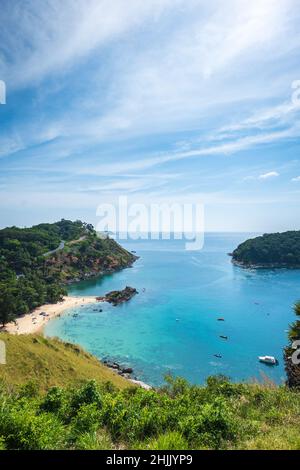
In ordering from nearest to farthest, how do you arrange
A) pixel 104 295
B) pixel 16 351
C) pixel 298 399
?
pixel 298 399 → pixel 16 351 → pixel 104 295

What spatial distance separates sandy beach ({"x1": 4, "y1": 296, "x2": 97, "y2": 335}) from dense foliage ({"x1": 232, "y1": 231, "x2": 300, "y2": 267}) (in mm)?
73692

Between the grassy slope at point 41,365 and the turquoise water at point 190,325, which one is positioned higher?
the grassy slope at point 41,365

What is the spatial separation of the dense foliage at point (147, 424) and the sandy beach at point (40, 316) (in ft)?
119

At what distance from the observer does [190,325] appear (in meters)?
59.2

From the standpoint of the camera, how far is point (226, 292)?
83.9 metres

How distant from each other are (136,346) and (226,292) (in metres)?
41.6

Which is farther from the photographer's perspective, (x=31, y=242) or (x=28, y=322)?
(x=31, y=242)

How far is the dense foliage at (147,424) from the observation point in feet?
23.9

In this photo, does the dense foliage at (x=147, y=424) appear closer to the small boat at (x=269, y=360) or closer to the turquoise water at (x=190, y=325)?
the turquoise water at (x=190, y=325)

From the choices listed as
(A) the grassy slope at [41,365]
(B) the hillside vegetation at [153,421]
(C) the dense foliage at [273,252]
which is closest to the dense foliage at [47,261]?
(A) the grassy slope at [41,365]

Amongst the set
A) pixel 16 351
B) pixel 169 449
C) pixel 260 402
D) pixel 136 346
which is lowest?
pixel 136 346

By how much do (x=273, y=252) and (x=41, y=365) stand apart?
363ft
